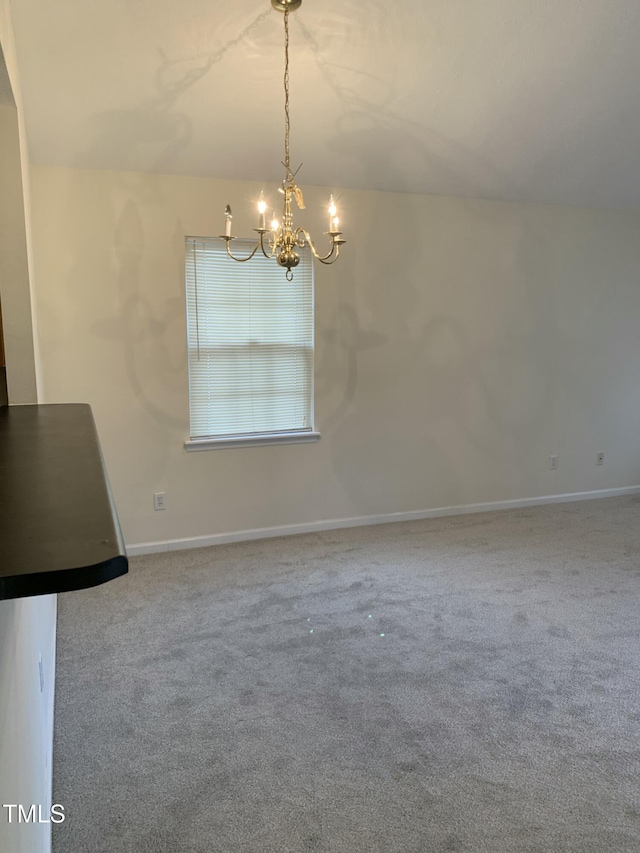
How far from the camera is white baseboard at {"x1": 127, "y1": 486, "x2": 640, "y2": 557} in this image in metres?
3.90

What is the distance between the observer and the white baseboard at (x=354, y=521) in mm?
3904

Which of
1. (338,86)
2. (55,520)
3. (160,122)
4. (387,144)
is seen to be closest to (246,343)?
(160,122)

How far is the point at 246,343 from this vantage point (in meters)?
3.97

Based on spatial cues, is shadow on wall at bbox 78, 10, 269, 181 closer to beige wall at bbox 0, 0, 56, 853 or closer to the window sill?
beige wall at bbox 0, 0, 56, 853

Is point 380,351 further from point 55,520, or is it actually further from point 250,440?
point 55,520

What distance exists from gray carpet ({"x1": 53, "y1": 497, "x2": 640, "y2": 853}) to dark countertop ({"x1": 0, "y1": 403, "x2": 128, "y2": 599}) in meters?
1.34

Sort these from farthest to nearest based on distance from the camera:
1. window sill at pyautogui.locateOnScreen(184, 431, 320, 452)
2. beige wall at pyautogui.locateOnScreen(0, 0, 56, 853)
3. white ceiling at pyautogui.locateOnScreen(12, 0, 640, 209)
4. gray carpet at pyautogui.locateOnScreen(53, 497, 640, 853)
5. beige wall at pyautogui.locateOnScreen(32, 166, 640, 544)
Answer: window sill at pyautogui.locateOnScreen(184, 431, 320, 452) → beige wall at pyautogui.locateOnScreen(32, 166, 640, 544) → white ceiling at pyautogui.locateOnScreen(12, 0, 640, 209) → gray carpet at pyautogui.locateOnScreen(53, 497, 640, 853) → beige wall at pyautogui.locateOnScreen(0, 0, 56, 853)

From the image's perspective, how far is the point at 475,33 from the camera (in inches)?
109

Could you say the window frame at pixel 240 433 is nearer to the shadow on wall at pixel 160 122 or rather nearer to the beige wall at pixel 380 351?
the beige wall at pixel 380 351

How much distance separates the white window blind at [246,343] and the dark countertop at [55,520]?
2.81 m

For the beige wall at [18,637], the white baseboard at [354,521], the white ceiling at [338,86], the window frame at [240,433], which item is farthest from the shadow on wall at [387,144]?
the white baseboard at [354,521]

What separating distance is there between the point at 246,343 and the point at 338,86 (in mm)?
1654

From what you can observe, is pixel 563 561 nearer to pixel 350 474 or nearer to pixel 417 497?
pixel 417 497

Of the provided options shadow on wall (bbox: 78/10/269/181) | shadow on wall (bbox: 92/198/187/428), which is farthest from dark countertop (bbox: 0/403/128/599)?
shadow on wall (bbox: 92/198/187/428)
